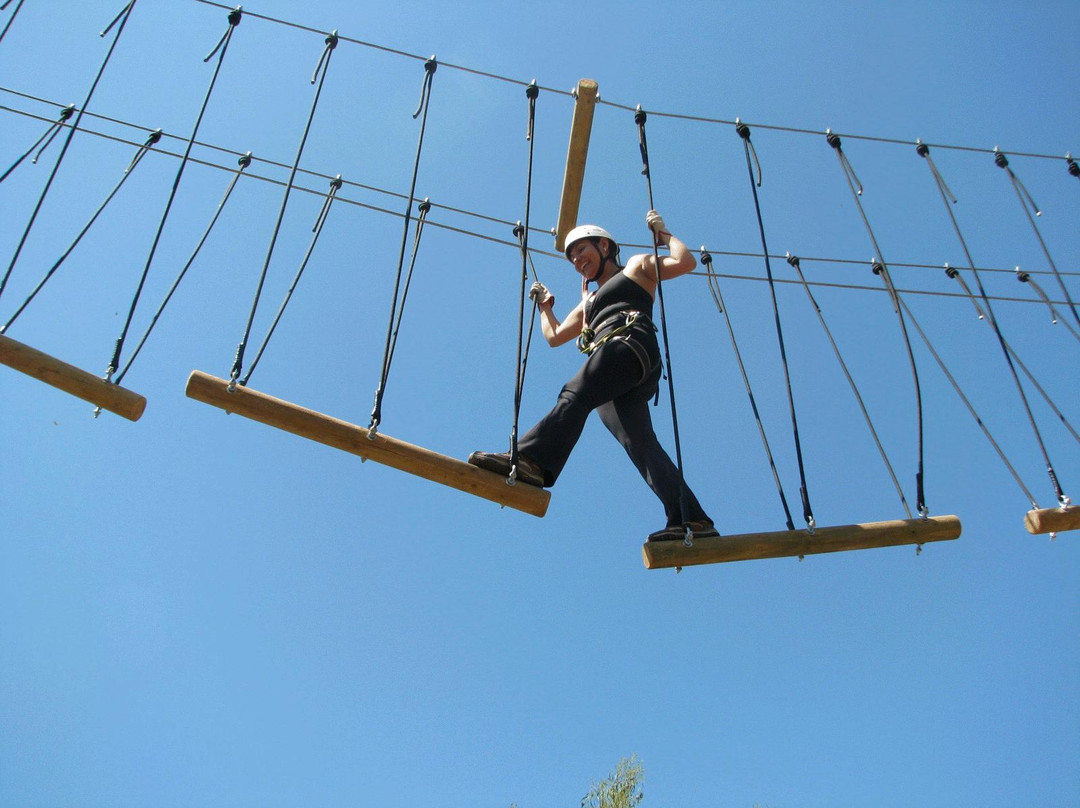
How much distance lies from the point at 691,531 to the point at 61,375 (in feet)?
5.85

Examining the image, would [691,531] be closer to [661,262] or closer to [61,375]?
[661,262]

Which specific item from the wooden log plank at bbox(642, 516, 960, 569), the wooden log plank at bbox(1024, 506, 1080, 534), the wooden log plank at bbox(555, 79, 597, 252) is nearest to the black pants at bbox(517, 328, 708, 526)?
the wooden log plank at bbox(642, 516, 960, 569)

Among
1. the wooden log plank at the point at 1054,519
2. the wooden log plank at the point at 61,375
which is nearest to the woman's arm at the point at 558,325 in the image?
the wooden log plank at the point at 61,375

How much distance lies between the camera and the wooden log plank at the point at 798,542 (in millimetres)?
2688

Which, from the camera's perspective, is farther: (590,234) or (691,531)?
(590,234)

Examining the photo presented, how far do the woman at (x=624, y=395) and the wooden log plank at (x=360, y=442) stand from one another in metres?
0.05

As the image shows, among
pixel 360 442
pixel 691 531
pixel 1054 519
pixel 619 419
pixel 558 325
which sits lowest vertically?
pixel 691 531

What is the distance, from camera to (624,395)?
3.02 meters

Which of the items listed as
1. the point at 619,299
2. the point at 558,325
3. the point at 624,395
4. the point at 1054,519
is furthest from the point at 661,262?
the point at 1054,519

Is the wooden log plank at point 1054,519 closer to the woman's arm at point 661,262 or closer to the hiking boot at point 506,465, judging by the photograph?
the woman's arm at point 661,262

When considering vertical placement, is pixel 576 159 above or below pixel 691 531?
above

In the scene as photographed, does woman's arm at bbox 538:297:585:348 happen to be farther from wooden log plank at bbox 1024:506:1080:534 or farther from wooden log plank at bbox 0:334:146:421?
wooden log plank at bbox 1024:506:1080:534

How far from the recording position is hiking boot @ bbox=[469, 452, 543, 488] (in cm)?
262

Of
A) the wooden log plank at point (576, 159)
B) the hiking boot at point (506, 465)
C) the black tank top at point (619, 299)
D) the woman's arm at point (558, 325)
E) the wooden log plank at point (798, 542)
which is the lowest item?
the wooden log plank at point (798, 542)
